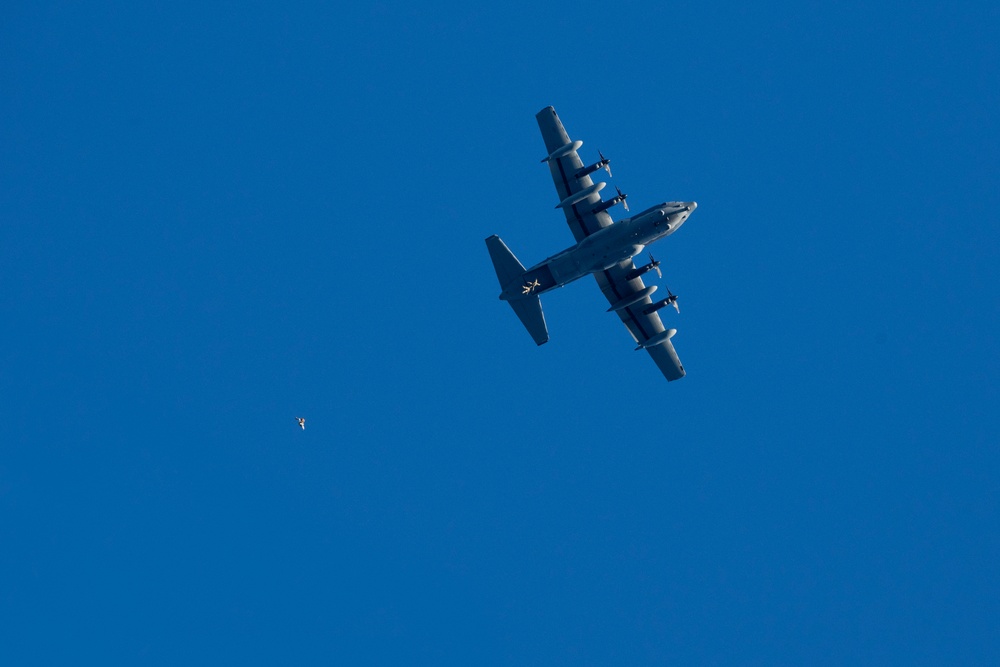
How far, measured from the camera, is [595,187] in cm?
8394

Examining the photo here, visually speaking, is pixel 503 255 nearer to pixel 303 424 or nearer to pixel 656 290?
pixel 656 290

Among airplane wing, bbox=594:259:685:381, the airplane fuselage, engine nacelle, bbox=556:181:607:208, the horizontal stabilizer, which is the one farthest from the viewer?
airplane wing, bbox=594:259:685:381

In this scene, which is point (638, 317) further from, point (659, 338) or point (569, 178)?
point (569, 178)

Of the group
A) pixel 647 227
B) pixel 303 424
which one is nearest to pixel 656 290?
pixel 647 227

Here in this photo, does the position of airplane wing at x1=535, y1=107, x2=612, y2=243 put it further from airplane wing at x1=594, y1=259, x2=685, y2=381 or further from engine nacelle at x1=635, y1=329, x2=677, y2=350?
engine nacelle at x1=635, y1=329, x2=677, y2=350

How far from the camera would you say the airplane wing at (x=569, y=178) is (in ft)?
278

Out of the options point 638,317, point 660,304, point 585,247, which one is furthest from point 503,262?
point 660,304

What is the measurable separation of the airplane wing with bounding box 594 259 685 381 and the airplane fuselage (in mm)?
3521

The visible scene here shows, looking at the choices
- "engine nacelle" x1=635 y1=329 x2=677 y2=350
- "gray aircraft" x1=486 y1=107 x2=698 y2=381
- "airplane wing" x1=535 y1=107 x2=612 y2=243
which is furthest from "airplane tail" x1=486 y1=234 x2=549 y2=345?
"engine nacelle" x1=635 y1=329 x2=677 y2=350

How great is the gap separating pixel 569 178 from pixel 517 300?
1187 cm

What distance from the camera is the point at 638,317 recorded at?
9031cm

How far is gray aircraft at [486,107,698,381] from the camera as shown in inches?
3246

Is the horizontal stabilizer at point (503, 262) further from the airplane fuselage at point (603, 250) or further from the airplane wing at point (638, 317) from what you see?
the airplane wing at point (638, 317)

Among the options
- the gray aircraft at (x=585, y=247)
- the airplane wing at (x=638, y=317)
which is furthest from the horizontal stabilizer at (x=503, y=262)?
the airplane wing at (x=638, y=317)
